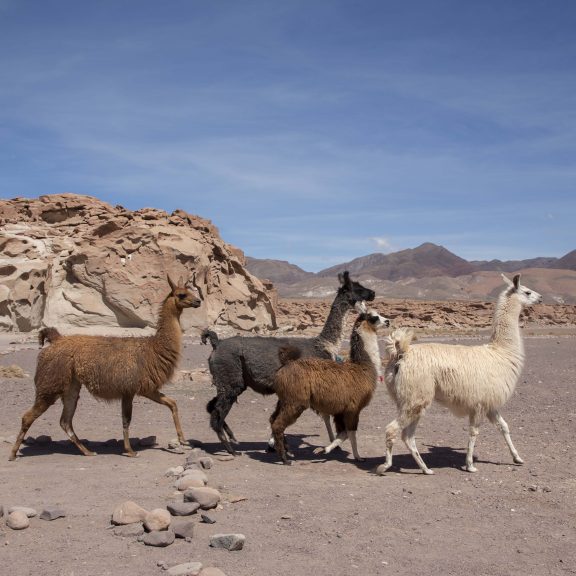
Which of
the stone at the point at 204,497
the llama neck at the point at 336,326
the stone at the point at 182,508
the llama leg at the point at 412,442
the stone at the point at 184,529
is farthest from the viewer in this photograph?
the llama neck at the point at 336,326

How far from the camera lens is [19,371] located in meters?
15.6

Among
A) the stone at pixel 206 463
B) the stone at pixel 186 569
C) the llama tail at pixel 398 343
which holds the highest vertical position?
the llama tail at pixel 398 343

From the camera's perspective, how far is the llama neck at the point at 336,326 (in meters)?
9.21

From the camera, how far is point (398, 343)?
7637 mm

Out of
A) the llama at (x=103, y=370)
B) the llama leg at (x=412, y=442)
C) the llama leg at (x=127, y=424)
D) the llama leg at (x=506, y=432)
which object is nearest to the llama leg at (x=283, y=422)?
the llama leg at (x=412, y=442)

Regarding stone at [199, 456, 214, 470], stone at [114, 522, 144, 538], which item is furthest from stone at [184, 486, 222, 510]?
stone at [199, 456, 214, 470]

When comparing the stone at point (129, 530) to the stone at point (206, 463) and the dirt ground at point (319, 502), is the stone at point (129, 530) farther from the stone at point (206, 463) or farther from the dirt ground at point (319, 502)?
the stone at point (206, 463)

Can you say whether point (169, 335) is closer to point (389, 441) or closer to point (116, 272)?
point (389, 441)

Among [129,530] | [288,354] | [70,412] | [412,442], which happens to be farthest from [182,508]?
[70,412]

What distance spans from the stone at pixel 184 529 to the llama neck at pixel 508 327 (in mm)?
4519

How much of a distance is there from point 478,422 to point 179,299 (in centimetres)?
401

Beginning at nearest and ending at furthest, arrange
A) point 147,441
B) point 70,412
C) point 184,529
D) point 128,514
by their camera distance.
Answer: point 184,529 < point 128,514 < point 70,412 < point 147,441

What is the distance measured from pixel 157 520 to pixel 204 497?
719mm

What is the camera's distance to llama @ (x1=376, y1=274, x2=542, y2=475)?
748 cm
